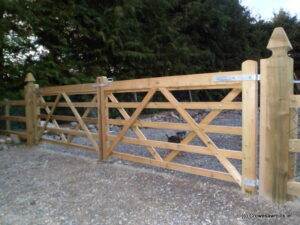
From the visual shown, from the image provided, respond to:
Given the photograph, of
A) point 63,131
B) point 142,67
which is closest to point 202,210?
point 63,131

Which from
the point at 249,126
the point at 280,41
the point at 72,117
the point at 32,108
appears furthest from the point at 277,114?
the point at 32,108

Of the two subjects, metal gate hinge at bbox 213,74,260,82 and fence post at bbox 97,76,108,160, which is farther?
fence post at bbox 97,76,108,160

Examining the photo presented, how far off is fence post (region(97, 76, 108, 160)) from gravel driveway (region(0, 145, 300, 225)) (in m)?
0.29

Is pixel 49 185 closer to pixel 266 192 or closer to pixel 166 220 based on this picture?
pixel 166 220

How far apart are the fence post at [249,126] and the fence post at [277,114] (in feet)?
0.42

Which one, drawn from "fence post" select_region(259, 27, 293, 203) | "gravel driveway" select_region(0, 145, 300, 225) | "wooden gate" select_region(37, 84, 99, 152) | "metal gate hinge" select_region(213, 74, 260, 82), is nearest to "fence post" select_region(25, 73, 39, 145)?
"wooden gate" select_region(37, 84, 99, 152)

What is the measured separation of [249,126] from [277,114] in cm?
35

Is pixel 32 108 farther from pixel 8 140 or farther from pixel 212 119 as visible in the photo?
pixel 212 119

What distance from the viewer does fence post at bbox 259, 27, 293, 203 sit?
3744 millimetres

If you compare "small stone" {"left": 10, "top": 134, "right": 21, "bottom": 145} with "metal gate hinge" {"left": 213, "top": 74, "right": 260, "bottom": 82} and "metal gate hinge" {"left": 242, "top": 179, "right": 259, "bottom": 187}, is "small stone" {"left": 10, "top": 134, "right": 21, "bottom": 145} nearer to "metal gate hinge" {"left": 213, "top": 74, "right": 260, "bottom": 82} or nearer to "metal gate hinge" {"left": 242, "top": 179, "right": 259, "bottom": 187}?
"metal gate hinge" {"left": 213, "top": 74, "right": 260, "bottom": 82}

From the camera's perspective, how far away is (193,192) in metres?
4.29

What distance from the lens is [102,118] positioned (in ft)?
20.2

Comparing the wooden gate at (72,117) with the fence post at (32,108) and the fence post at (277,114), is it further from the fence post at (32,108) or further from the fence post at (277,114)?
the fence post at (277,114)

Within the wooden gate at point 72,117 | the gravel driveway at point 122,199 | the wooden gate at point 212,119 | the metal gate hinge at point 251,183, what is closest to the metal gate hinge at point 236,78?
the wooden gate at point 212,119
